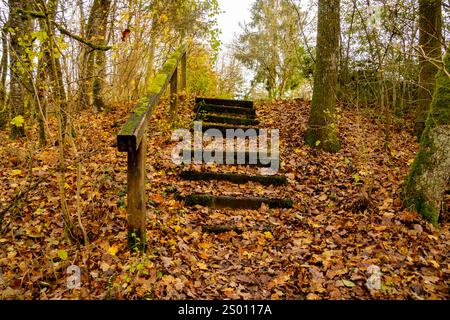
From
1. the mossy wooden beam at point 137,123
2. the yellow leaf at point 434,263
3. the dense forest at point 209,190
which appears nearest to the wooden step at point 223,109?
the dense forest at point 209,190

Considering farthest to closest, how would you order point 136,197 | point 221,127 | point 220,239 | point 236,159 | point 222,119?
point 222,119, point 221,127, point 236,159, point 220,239, point 136,197

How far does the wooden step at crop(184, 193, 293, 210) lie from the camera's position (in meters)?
4.41

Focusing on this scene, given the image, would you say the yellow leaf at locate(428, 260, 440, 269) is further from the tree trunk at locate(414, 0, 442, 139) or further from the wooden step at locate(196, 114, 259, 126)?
the tree trunk at locate(414, 0, 442, 139)

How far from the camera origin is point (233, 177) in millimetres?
4984

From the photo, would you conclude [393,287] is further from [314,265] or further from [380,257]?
[314,265]

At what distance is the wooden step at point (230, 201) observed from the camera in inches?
173

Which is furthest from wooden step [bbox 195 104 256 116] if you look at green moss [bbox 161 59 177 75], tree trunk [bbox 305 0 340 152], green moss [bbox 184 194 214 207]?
green moss [bbox 184 194 214 207]

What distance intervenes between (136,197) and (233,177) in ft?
6.98

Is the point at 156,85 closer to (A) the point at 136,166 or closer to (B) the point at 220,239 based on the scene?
(A) the point at 136,166

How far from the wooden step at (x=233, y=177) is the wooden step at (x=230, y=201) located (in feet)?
1.77

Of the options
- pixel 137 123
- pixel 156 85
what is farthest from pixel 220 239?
pixel 156 85

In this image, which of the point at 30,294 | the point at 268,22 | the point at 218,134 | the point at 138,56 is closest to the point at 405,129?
the point at 218,134

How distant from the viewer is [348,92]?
28.8 ft
